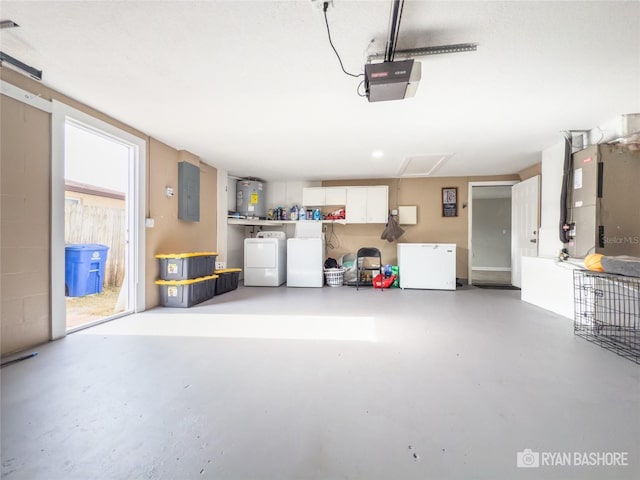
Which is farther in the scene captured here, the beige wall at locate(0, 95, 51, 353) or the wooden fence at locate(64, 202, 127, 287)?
the wooden fence at locate(64, 202, 127, 287)

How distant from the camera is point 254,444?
1112 mm

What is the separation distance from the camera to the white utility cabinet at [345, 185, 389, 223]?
5215 millimetres

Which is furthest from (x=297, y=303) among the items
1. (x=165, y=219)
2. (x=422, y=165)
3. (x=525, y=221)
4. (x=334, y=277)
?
(x=525, y=221)

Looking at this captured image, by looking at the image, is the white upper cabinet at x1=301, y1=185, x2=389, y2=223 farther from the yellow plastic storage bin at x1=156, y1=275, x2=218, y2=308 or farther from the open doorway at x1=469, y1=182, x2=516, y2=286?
the open doorway at x1=469, y1=182, x2=516, y2=286

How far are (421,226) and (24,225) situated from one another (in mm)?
5695

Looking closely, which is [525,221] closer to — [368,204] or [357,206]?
[368,204]

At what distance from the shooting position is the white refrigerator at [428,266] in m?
4.56

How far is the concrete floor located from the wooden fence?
66.7 inches

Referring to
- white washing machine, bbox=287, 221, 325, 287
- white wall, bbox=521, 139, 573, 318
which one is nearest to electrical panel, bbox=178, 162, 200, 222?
white washing machine, bbox=287, 221, 325, 287

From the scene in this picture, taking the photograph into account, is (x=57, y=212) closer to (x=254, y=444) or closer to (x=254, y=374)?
(x=254, y=374)

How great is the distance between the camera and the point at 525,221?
14.6 feet

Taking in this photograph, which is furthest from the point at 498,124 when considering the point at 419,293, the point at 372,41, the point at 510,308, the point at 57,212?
the point at 57,212

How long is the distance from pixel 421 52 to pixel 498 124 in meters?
1.75
